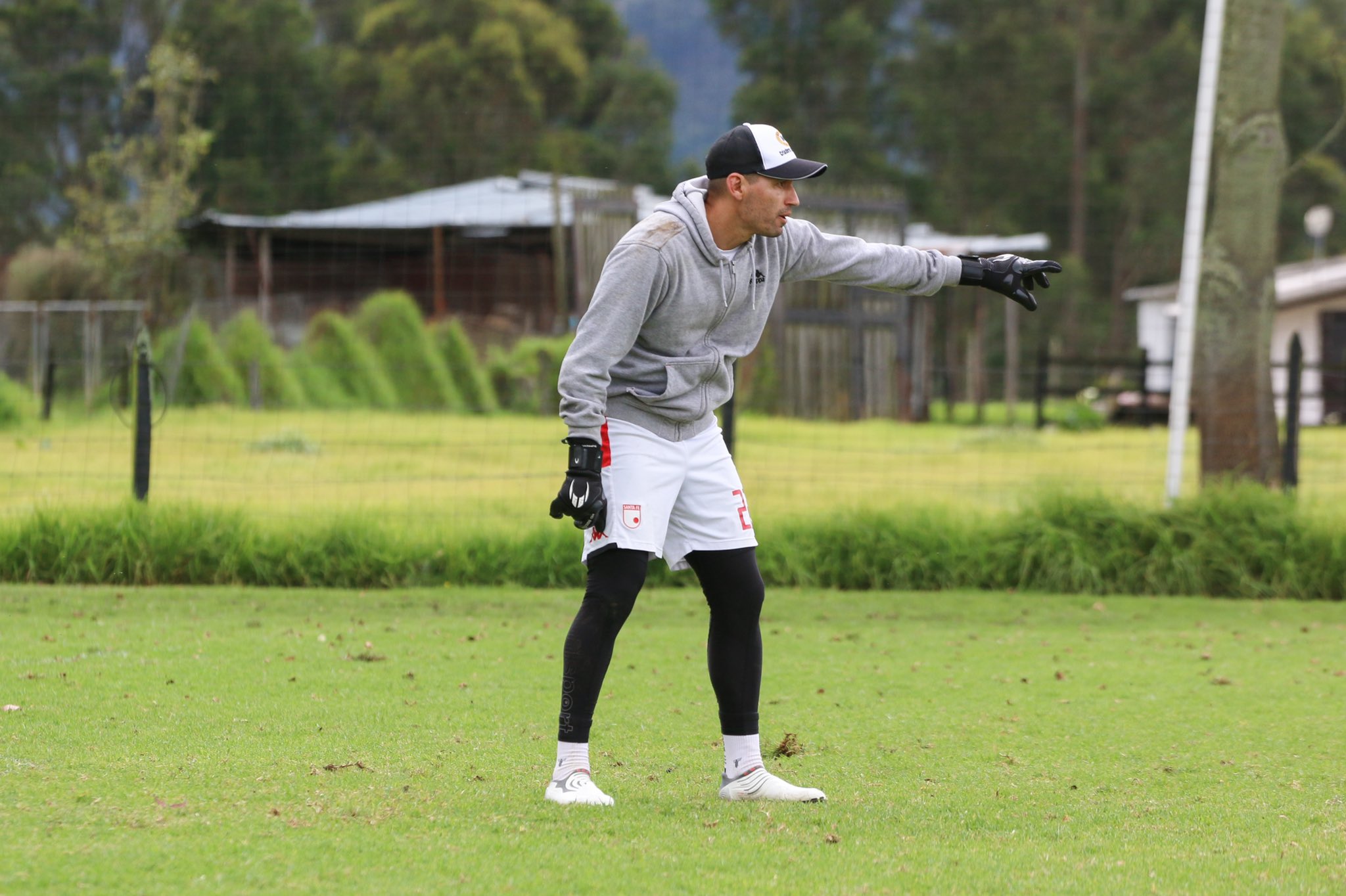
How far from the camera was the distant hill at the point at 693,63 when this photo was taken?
1938cm

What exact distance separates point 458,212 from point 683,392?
22310mm

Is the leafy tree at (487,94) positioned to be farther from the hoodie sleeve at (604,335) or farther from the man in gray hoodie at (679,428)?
the hoodie sleeve at (604,335)

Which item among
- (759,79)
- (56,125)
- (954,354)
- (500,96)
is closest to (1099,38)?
(954,354)

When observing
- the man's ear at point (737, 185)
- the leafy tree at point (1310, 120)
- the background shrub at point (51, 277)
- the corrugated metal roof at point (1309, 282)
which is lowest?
the man's ear at point (737, 185)

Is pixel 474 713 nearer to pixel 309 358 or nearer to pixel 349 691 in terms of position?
pixel 349 691

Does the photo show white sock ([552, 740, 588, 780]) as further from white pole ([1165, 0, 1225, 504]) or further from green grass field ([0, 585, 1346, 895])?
white pole ([1165, 0, 1225, 504])

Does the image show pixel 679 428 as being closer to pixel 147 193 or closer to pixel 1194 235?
pixel 1194 235

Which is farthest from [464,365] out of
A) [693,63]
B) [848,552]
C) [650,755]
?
[650,755]

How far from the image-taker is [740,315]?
412 cm

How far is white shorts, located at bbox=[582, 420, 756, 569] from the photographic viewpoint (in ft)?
12.7

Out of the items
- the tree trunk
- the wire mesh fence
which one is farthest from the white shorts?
the tree trunk

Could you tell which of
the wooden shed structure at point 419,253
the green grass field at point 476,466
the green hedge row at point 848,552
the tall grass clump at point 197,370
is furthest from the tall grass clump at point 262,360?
the green hedge row at point 848,552

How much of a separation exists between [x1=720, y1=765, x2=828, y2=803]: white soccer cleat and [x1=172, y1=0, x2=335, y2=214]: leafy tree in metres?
21.9

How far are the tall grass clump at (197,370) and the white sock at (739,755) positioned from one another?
14.5 m
